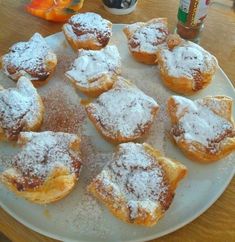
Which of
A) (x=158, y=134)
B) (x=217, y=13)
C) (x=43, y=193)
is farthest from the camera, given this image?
(x=217, y=13)

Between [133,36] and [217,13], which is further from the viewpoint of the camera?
[217,13]

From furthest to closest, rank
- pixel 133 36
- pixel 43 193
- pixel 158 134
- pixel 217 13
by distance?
1. pixel 217 13
2. pixel 133 36
3. pixel 158 134
4. pixel 43 193

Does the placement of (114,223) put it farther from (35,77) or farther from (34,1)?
(34,1)

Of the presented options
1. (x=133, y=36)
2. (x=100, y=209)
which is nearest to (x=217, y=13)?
(x=133, y=36)

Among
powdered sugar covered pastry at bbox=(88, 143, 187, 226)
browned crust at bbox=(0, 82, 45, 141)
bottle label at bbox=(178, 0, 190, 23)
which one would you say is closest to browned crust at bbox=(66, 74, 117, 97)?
browned crust at bbox=(0, 82, 45, 141)

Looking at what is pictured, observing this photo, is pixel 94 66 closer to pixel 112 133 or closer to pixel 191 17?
pixel 112 133

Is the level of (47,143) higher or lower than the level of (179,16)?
lower
